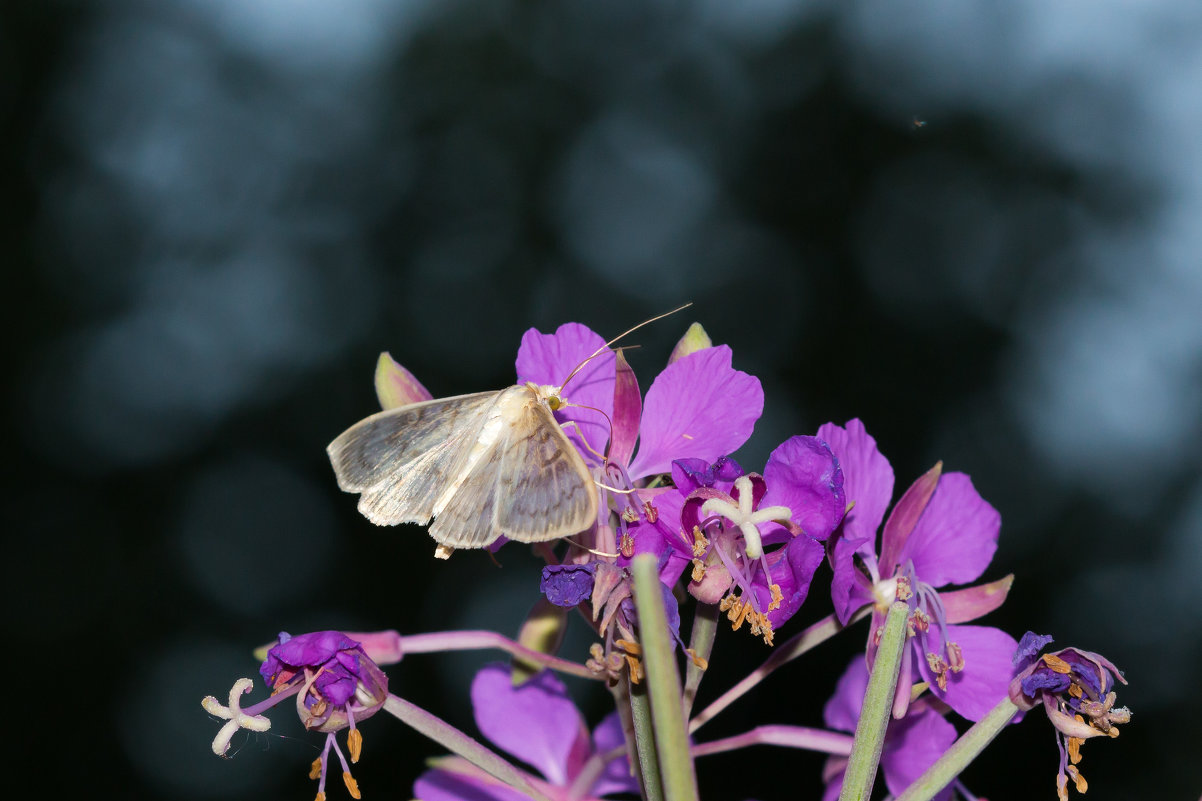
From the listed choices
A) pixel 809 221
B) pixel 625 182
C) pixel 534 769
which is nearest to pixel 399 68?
pixel 625 182

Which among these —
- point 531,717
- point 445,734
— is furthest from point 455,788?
point 445,734

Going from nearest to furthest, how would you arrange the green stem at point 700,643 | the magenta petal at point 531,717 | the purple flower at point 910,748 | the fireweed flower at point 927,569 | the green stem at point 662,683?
the green stem at point 662,683, the green stem at point 700,643, the fireweed flower at point 927,569, the purple flower at point 910,748, the magenta petal at point 531,717

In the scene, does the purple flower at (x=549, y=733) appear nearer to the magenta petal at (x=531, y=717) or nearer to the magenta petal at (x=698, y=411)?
the magenta petal at (x=531, y=717)

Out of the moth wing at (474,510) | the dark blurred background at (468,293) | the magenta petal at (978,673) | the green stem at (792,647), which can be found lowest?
the dark blurred background at (468,293)

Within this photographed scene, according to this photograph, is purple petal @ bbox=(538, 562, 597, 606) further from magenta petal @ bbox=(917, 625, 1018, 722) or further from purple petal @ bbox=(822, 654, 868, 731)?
purple petal @ bbox=(822, 654, 868, 731)

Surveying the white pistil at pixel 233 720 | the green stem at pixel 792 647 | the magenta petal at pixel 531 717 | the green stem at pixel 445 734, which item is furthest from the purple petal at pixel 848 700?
the white pistil at pixel 233 720

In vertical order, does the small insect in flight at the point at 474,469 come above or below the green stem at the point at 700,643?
above

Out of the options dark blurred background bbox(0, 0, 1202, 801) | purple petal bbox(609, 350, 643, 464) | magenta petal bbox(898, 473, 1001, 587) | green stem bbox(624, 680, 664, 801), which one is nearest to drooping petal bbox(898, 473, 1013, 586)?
magenta petal bbox(898, 473, 1001, 587)
